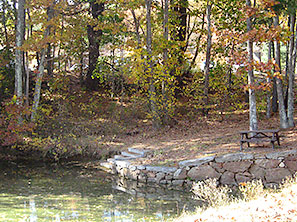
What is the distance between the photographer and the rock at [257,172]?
31.4 feet

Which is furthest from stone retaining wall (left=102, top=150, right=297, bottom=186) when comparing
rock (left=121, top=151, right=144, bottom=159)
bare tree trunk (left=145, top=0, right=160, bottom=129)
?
bare tree trunk (left=145, top=0, right=160, bottom=129)

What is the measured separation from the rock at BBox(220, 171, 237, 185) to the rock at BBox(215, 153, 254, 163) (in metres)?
0.35

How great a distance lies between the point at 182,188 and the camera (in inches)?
390

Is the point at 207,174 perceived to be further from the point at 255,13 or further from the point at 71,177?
the point at 255,13

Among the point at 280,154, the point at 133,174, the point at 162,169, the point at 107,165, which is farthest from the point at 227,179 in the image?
the point at 107,165

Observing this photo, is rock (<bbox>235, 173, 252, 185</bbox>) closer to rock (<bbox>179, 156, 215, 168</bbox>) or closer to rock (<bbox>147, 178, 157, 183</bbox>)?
rock (<bbox>179, 156, 215, 168</bbox>)

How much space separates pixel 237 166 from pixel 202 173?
0.94 meters

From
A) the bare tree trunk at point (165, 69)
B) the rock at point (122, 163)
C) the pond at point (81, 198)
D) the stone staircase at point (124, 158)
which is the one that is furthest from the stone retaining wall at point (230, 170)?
the bare tree trunk at point (165, 69)

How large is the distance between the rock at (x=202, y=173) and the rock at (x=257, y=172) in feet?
2.83

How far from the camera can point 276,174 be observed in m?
9.46

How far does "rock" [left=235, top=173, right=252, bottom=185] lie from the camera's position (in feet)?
31.7

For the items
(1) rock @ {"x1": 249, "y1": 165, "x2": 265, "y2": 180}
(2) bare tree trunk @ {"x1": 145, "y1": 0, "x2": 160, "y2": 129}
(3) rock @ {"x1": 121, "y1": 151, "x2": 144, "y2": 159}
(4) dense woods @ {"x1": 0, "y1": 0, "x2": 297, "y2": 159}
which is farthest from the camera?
(2) bare tree trunk @ {"x1": 145, "y1": 0, "x2": 160, "y2": 129}

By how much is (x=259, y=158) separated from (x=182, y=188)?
2.17 metres

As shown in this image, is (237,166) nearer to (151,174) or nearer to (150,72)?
(151,174)
